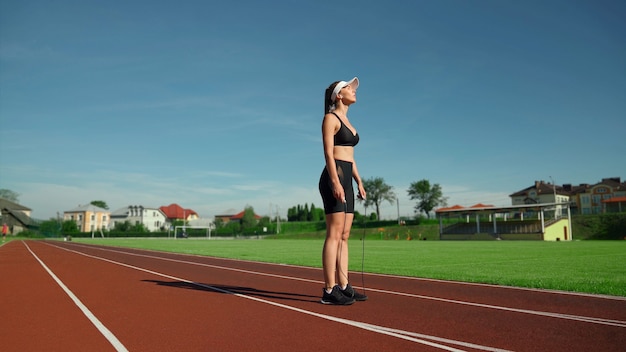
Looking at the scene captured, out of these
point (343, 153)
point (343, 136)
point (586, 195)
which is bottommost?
point (343, 153)

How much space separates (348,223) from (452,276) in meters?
3.72

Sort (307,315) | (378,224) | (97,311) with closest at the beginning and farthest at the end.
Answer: (307,315) → (97,311) → (378,224)

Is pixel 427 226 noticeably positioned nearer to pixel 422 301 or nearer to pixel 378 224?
pixel 378 224

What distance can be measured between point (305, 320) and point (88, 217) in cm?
14167

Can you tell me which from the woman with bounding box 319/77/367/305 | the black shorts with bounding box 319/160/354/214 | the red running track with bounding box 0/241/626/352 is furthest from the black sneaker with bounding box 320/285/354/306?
the black shorts with bounding box 319/160/354/214

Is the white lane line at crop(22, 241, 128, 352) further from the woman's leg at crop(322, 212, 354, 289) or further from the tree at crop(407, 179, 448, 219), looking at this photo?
the tree at crop(407, 179, 448, 219)

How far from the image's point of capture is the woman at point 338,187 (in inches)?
182

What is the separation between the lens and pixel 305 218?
11756 cm

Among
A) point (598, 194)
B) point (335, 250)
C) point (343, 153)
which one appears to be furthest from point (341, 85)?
point (598, 194)

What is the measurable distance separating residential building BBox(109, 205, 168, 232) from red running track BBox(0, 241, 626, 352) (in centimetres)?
12511

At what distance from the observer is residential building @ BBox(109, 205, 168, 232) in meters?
124

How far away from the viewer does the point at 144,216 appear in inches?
4892

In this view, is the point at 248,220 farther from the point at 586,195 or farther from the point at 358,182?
the point at 358,182

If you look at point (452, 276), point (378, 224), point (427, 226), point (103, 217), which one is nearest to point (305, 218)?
point (378, 224)
